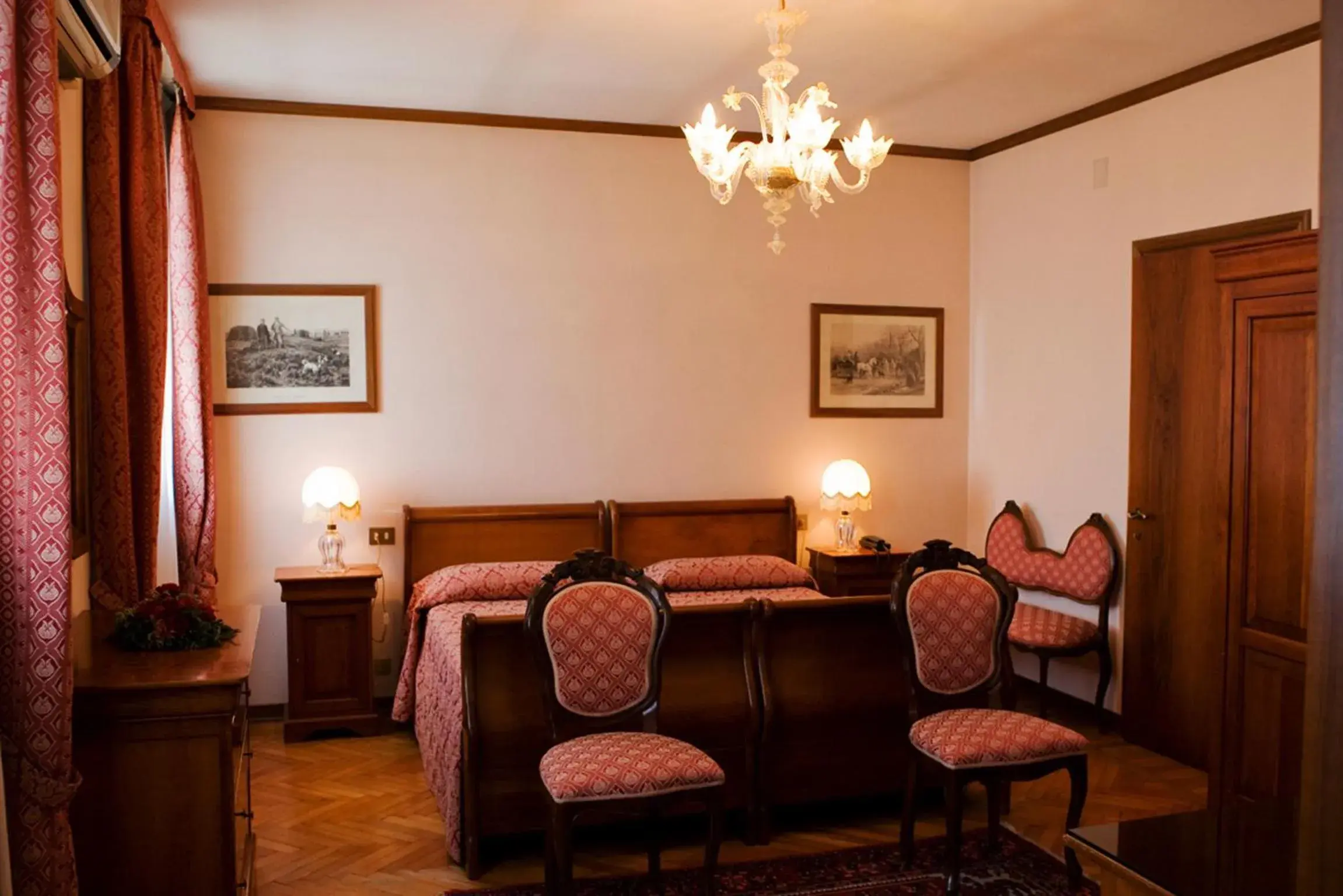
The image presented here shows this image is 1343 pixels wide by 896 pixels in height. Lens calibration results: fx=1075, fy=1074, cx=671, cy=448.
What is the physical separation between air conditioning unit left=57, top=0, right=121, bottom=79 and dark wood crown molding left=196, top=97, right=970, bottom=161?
2.01m

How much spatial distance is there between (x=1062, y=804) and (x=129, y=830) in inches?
121

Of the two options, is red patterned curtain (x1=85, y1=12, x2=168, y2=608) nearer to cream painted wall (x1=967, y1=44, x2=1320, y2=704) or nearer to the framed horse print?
the framed horse print

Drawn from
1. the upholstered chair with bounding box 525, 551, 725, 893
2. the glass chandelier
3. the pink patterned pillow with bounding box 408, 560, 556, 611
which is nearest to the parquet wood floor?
the upholstered chair with bounding box 525, 551, 725, 893

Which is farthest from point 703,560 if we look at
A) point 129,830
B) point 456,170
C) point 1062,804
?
point 129,830

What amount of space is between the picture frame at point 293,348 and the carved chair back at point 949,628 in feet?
9.01

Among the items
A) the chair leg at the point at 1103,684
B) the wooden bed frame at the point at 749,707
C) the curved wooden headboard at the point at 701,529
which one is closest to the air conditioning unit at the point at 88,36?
the wooden bed frame at the point at 749,707

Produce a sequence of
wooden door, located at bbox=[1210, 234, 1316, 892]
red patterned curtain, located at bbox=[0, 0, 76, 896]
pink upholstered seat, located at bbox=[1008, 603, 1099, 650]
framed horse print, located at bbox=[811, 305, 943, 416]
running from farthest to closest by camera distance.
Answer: framed horse print, located at bbox=[811, 305, 943, 416]
pink upholstered seat, located at bbox=[1008, 603, 1099, 650]
wooden door, located at bbox=[1210, 234, 1316, 892]
red patterned curtain, located at bbox=[0, 0, 76, 896]

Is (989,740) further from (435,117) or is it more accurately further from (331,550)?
(435,117)

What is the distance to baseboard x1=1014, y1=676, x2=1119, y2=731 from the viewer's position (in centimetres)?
483

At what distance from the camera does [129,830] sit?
8.15 feet

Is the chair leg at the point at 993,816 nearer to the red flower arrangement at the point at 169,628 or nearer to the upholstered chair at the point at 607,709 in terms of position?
the upholstered chair at the point at 607,709

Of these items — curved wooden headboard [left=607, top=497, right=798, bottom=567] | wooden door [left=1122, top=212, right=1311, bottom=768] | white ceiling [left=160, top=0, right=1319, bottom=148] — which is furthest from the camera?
curved wooden headboard [left=607, top=497, right=798, bottom=567]

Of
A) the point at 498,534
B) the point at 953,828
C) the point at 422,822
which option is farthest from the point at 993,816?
the point at 498,534

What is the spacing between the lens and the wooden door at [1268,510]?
106 inches
